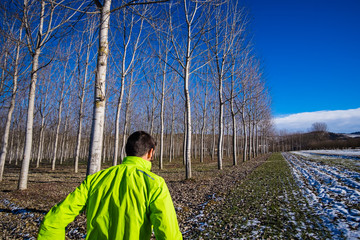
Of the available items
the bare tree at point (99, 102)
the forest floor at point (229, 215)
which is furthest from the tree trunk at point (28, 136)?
the bare tree at point (99, 102)

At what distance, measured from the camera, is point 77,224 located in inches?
155

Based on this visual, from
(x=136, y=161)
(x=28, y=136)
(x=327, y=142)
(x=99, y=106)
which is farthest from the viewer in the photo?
(x=327, y=142)

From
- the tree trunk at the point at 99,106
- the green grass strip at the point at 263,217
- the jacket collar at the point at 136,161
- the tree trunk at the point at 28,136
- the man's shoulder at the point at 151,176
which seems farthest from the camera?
the tree trunk at the point at 28,136

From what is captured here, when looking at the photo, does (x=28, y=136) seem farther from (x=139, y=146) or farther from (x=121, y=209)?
(x=121, y=209)

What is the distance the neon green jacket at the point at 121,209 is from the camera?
128 cm

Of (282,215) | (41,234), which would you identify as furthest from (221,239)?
(41,234)

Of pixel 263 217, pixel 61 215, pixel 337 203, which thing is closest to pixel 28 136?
pixel 61 215

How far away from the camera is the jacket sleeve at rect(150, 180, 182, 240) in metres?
1.25

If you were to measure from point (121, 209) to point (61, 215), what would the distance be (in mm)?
438

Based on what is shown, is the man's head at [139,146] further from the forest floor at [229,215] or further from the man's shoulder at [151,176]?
the forest floor at [229,215]

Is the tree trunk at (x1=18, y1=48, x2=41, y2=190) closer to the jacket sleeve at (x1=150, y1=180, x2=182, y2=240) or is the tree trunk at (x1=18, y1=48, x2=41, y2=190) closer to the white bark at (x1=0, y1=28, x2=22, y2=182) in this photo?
the white bark at (x1=0, y1=28, x2=22, y2=182)

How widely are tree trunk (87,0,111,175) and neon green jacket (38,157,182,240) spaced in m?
2.53

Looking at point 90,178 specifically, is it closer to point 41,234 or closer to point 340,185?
point 41,234

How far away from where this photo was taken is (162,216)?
1262mm
